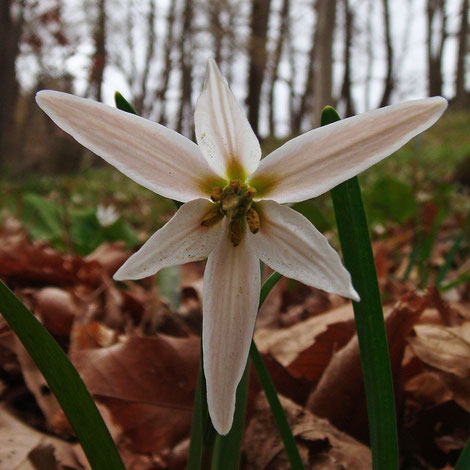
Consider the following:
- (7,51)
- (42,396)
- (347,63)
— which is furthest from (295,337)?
(347,63)

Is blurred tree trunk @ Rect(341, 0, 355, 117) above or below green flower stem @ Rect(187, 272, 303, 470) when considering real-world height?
above

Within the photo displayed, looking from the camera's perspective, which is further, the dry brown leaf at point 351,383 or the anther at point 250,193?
the dry brown leaf at point 351,383

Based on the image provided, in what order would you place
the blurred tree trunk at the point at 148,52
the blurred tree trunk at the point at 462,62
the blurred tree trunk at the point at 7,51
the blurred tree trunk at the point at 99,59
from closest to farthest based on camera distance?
the blurred tree trunk at the point at 99,59 → the blurred tree trunk at the point at 7,51 → the blurred tree trunk at the point at 148,52 → the blurred tree trunk at the point at 462,62

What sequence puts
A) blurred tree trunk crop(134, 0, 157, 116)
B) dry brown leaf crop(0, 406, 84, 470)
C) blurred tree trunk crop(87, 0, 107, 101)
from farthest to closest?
1. blurred tree trunk crop(134, 0, 157, 116)
2. blurred tree trunk crop(87, 0, 107, 101)
3. dry brown leaf crop(0, 406, 84, 470)

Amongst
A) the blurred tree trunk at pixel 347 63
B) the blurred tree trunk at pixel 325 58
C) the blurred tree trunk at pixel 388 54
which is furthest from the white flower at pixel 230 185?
the blurred tree trunk at pixel 347 63

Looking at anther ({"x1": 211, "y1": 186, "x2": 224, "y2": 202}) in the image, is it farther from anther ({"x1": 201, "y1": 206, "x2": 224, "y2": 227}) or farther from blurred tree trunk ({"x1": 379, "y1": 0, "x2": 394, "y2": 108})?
blurred tree trunk ({"x1": 379, "y1": 0, "x2": 394, "y2": 108})

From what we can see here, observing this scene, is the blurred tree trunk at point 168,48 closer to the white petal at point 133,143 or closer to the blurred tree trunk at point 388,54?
the blurred tree trunk at point 388,54

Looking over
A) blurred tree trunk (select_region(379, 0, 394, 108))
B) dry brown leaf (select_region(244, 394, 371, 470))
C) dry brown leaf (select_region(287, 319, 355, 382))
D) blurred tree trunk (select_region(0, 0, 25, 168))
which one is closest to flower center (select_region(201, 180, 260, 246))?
dry brown leaf (select_region(244, 394, 371, 470))
